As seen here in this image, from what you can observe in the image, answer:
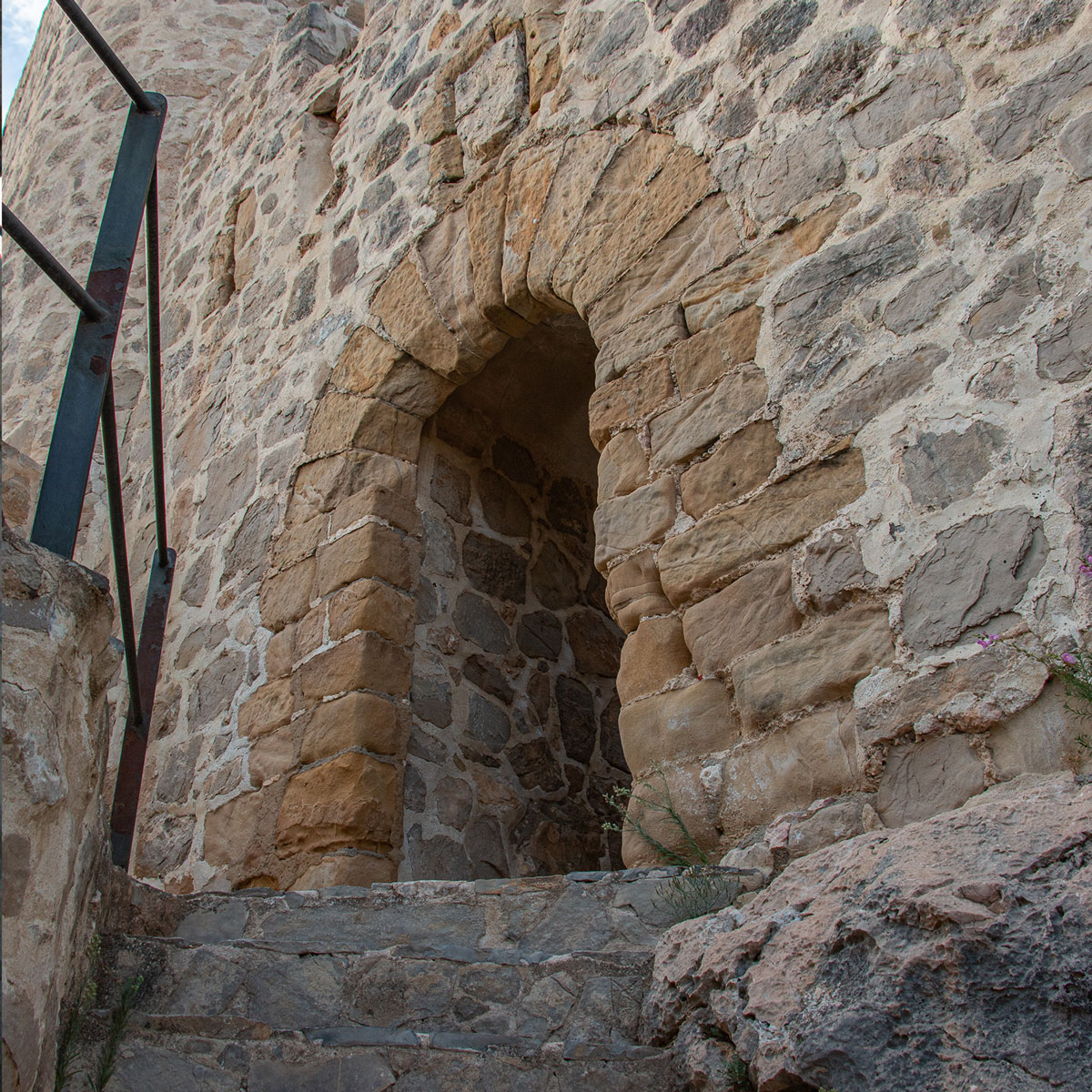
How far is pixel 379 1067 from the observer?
5.66 ft

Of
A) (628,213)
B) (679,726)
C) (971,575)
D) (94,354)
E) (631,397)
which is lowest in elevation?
(679,726)

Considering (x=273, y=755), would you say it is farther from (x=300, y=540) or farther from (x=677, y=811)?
(x=677, y=811)

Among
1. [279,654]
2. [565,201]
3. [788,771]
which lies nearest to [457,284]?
[565,201]

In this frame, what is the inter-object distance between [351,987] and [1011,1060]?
107cm

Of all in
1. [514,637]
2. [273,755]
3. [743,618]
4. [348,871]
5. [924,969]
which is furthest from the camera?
[514,637]

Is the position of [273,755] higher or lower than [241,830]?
higher

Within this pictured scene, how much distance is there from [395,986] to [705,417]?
1424mm

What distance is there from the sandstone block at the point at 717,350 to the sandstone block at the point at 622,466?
0.60ft

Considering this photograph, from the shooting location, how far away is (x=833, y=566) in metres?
2.24

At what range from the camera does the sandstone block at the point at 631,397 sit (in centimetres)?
281

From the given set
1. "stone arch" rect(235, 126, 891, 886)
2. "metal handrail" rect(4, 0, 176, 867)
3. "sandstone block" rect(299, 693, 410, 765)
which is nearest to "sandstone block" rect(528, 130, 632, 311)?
"stone arch" rect(235, 126, 891, 886)

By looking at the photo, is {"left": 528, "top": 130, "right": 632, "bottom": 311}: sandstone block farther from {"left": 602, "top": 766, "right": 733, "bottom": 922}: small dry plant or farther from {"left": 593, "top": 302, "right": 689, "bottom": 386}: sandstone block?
{"left": 602, "top": 766, "right": 733, "bottom": 922}: small dry plant

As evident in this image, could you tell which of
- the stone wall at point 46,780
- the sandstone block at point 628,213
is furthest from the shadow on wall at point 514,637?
the stone wall at point 46,780

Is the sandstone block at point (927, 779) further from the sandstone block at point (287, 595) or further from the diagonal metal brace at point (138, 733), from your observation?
the sandstone block at point (287, 595)
